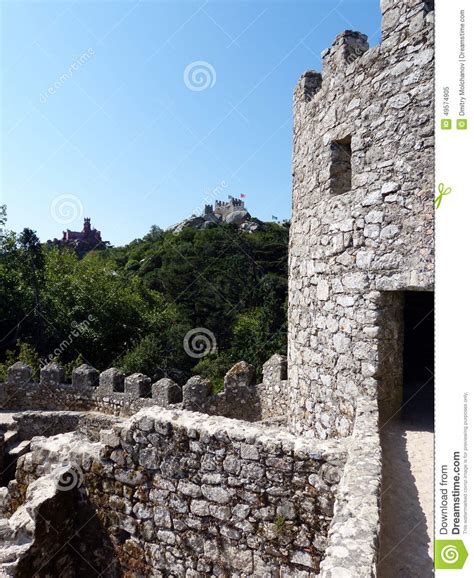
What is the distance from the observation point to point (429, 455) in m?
3.38

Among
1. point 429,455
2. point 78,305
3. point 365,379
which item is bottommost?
point 429,455

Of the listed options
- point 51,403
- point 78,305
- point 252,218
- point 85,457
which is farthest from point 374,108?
point 252,218

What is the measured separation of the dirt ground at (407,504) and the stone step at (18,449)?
23.5ft

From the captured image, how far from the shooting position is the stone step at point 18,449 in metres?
7.98

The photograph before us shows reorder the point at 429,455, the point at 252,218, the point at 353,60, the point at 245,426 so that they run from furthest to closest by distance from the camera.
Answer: the point at 252,218
the point at 353,60
the point at 429,455
the point at 245,426

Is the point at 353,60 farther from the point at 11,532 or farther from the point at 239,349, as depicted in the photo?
the point at 239,349

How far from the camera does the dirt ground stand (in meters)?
2.21

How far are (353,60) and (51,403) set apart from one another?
32.2 ft

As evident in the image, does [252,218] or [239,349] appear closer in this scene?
[239,349]

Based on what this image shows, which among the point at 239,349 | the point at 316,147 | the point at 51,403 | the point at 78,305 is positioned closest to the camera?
the point at 316,147

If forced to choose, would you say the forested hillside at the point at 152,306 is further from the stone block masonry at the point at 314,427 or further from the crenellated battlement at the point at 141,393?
the stone block masonry at the point at 314,427

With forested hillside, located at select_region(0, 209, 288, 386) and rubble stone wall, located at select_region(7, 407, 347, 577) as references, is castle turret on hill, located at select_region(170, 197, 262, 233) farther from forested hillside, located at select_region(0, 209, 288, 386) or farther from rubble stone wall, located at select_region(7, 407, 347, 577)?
rubble stone wall, located at select_region(7, 407, 347, 577)

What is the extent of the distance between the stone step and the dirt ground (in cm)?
715
